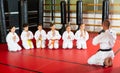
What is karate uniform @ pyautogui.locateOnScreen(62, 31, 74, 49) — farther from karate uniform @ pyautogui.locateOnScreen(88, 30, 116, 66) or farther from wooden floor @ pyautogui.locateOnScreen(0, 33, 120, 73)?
karate uniform @ pyautogui.locateOnScreen(88, 30, 116, 66)

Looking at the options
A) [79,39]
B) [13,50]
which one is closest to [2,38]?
[13,50]

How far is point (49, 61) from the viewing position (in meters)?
5.50

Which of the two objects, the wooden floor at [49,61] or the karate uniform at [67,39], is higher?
the karate uniform at [67,39]

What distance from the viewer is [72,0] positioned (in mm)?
10945

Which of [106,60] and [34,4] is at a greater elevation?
[34,4]

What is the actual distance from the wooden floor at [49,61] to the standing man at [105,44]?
165mm

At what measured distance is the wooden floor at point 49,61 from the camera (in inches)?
190

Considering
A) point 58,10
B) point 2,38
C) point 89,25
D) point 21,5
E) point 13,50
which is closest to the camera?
point 13,50

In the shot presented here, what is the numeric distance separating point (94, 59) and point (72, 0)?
624cm

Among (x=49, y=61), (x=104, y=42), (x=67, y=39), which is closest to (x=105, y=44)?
(x=104, y=42)

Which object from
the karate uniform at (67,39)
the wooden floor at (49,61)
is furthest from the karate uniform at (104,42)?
the karate uniform at (67,39)

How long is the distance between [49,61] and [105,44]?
57.5 inches

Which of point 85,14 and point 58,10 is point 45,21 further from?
point 85,14

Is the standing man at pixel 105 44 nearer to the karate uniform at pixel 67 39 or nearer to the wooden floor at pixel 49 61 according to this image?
the wooden floor at pixel 49 61
